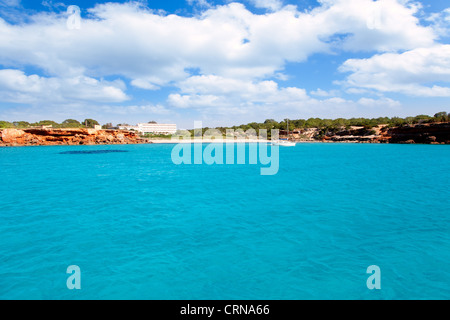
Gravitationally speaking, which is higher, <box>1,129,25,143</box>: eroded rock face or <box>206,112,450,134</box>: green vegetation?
<box>206,112,450,134</box>: green vegetation

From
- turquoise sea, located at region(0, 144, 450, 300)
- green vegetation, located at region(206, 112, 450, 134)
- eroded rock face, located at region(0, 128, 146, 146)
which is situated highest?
green vegetation, located at region(206, 112, 450, 134)

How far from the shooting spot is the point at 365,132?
147 meters

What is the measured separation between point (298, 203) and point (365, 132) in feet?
502

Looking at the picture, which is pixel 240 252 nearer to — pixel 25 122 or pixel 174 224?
pixel 174 224

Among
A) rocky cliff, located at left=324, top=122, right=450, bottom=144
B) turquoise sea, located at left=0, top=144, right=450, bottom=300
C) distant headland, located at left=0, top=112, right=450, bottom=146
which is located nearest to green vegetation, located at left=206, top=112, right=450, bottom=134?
distant headland, located at left=0, top=112, right=450, bottom=146

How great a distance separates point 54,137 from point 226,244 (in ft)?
428

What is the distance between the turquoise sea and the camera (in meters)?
8.27

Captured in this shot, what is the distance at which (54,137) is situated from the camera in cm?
11275

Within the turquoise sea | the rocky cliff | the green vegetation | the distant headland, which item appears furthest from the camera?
the green vegetation

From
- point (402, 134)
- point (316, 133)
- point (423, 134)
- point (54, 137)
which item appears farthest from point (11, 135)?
point (423, 134)

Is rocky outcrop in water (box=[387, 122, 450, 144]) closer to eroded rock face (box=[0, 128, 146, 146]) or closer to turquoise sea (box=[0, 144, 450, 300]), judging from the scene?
turquoise sea (box=[0, 144, 450, 300])

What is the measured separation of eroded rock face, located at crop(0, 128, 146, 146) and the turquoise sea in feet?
354

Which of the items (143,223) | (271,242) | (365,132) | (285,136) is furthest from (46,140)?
(365,132)

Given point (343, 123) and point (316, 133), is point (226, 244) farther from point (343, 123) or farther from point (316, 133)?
point (343, 123)
